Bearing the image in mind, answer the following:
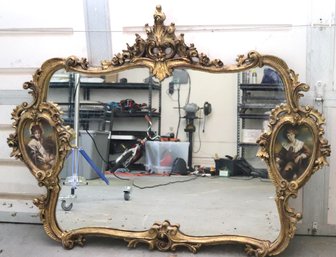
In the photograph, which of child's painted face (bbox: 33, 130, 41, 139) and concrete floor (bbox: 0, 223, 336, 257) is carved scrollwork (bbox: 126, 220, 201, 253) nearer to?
concrete floor (bbox: 0, 223, 336, 257)

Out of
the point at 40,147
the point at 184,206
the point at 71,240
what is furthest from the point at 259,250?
the point at 40,147

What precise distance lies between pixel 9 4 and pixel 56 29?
280 millimetres

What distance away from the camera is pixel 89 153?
5.90 feet

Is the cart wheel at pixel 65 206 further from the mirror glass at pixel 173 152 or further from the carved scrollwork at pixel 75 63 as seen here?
the carved scrollwork at pixel 75 63

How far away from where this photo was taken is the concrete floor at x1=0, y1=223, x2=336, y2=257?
5.44 ft

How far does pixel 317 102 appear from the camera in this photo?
172cm

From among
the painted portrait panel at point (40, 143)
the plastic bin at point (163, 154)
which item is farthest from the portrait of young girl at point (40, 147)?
the plastic bin at point (163, 154)

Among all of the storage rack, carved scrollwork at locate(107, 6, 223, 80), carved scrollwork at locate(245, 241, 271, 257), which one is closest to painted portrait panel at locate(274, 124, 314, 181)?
carved scrollwork at locate(245, 241, 271, 257)

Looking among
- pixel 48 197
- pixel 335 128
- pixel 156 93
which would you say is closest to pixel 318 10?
pixel 335 128

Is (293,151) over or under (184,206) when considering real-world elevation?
over

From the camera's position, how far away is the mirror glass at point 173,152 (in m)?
1.68

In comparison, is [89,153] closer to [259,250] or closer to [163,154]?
[163,154]

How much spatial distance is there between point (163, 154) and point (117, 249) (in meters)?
0.45

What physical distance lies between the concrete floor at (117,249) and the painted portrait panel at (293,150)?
0.35m
